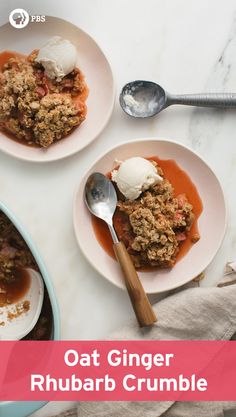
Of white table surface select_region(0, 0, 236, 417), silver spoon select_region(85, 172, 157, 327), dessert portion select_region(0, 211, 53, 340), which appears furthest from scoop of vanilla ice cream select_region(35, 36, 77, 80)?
dessert portion select_region(0, 211, 53, 340)

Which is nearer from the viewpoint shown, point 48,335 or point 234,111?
point 48,335

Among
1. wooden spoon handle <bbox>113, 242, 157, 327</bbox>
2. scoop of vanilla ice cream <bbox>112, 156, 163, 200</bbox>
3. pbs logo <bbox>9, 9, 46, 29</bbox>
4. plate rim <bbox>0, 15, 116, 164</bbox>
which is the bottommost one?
wooden spoon handle <bbox>113, 242, 157, 327</bbox>

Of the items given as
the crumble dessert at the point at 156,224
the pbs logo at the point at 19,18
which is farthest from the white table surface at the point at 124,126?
the crumble dessert at the point at 156,224

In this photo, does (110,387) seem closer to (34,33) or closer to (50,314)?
(50,314)

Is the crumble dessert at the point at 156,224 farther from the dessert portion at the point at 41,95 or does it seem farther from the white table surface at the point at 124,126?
the dessert portion at the point at 41,95

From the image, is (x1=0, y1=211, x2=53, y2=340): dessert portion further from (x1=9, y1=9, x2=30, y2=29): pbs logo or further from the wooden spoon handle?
(x1=9, y1=9, x2=30, y2=29): pbs logo

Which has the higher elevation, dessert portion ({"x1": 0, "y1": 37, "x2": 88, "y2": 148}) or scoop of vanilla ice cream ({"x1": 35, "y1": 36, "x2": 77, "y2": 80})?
scoop of vanilla ice cream ({"x1": 35, "y1": 36, "x2": 77, "y2": 80})

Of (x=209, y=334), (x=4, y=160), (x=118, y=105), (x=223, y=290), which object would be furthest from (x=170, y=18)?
(x=209, y=334)

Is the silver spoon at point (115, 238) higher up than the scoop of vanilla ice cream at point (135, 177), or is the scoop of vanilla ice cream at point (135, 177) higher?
the scoop of vanilla ice cream at point (135, 177)
